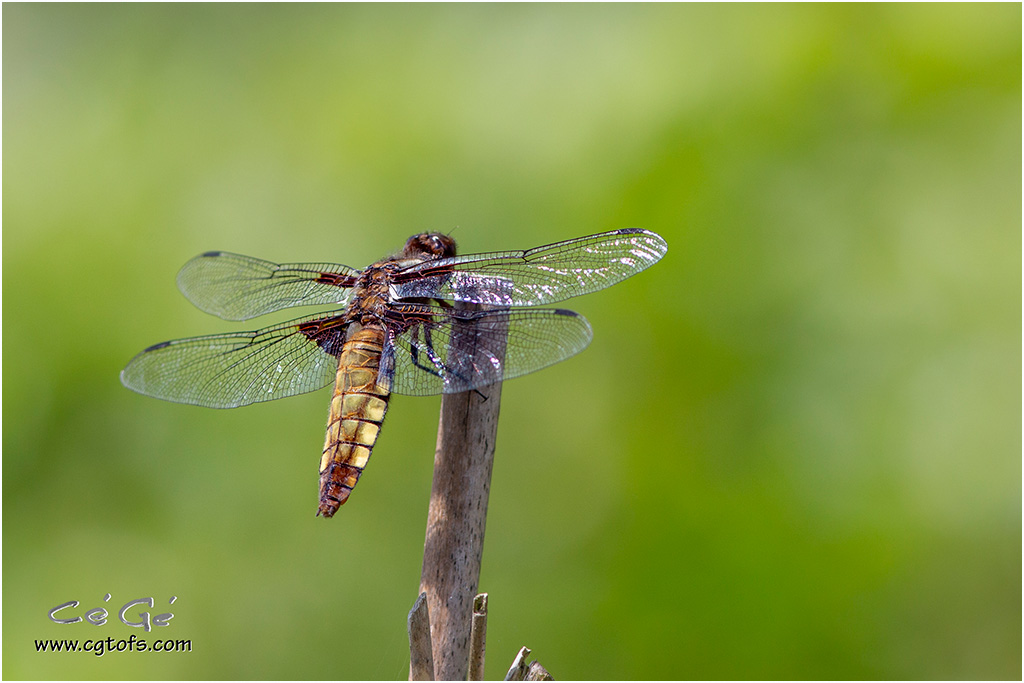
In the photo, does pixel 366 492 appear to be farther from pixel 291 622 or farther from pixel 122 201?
pixel 122 201

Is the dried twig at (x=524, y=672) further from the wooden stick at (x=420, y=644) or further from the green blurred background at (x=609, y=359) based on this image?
the green blurred background at (x=609, y=359)

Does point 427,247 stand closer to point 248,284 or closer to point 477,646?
point 248,284

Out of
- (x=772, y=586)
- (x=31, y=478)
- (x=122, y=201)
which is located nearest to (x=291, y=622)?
(x=31, y=478)

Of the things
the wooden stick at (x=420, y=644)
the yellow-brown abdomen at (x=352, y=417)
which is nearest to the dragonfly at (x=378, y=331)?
the yellow-brown abdomen at (x=352, y=417)

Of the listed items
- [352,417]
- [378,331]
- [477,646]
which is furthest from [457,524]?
[378,331]

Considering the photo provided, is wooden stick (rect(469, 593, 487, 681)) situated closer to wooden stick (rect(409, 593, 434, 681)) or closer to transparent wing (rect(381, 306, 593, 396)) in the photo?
wooden stick (rect(409, 593, 434, 681))
